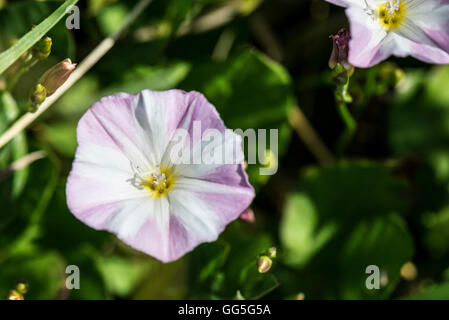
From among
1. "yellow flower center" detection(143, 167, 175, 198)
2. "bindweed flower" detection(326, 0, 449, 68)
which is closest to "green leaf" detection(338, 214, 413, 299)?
"bindweed flower" detection(326, 0, 449, 68)

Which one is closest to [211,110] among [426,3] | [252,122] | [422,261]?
[252,122]

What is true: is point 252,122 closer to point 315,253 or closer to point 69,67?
point 315,253

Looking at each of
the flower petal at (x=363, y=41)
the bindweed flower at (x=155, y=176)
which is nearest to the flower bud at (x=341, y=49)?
the flower petal at (x=363, y=41)

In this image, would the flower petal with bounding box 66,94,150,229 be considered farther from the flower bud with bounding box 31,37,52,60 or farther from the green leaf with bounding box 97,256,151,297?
the green leaf with bounding box 97,256,151,297

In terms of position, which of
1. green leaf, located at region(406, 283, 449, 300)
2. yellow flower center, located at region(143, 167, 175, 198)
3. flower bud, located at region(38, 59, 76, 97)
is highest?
flower bud, located at region(38, 59, 76, 97)

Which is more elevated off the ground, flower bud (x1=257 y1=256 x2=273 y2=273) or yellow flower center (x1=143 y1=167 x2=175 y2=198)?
yellow flower center (x1=143 y1=167 x2=175 y2=198)

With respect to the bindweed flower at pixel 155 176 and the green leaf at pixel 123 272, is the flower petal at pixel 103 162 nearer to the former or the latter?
the bindweed flower at pixel 155 176

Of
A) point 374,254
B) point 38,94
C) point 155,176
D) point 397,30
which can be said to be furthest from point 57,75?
point 374,254
